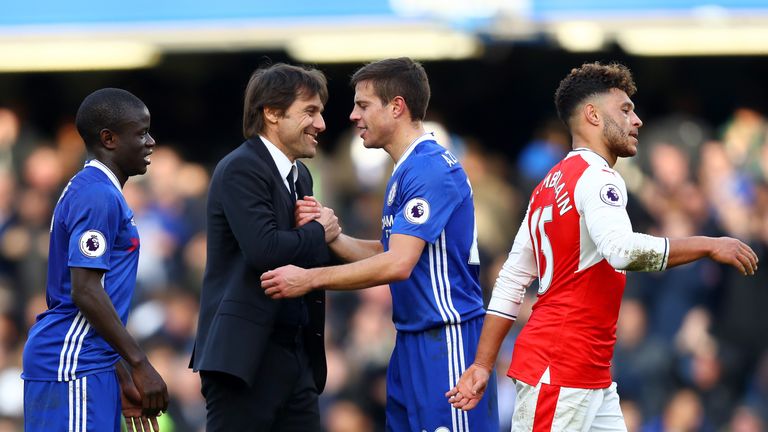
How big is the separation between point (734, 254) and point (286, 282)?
6.09ft

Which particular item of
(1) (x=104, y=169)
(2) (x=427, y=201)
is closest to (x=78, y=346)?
(1) (x=104, y=169)

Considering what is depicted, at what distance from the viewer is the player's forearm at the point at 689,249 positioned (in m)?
5.46

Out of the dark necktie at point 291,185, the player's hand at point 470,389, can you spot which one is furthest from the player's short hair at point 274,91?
the player's hand at point 470,389

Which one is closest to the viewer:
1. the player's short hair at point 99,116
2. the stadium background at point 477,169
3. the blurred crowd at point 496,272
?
the player's short hair at point 99,116

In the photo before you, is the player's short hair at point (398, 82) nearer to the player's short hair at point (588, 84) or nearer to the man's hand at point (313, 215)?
the man's hand at point (313, 215)

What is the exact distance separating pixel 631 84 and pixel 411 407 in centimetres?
174

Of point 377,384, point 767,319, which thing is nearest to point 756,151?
point 767,319

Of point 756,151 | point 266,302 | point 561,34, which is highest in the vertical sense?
point 561,34

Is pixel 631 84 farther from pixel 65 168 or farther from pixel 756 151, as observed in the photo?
pixel 65 168

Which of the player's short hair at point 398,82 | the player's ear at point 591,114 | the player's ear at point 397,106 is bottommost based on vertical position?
the player's ear at point 591,114

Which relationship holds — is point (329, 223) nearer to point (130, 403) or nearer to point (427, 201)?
point (427, 201)

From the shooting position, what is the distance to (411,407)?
6129 mm

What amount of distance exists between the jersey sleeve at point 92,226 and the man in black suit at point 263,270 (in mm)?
457

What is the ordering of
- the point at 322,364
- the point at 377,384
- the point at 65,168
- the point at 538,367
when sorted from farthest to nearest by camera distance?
the point at 65,168 → the point at 377,384 → the point at 322,364 → the point at 538,367
